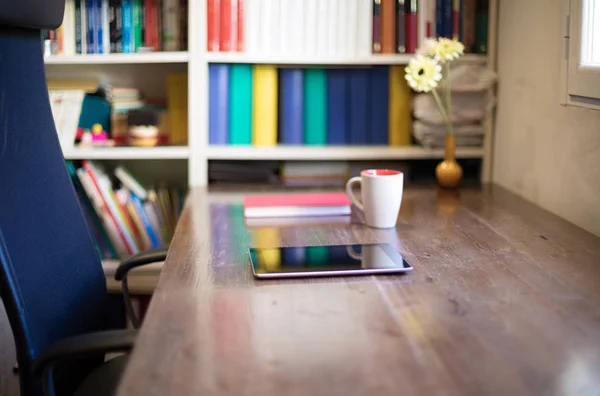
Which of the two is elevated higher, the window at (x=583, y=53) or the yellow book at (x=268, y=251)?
the window at (x=583, y=53)

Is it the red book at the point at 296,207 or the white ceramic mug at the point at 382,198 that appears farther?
the red book at the point at 296,207

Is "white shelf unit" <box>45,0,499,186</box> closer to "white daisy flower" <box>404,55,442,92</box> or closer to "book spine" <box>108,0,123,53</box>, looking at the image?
"book spine" <box>108,0,123,53</box>

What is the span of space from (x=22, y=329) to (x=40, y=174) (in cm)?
32

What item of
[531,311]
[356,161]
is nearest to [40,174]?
[531,311]

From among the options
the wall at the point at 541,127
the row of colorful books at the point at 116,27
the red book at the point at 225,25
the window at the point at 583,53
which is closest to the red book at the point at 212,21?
the red book at the point at 225,25

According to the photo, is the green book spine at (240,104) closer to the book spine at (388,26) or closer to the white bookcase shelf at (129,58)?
the white bookcase shelf at (129,58)

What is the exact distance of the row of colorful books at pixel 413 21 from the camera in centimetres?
237

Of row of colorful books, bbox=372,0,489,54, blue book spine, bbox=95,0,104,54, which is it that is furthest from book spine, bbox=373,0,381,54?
blue book spine, bbox=95,0,104,54

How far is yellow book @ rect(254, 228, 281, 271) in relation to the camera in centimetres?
140

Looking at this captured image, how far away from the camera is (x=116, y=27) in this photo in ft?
7.93

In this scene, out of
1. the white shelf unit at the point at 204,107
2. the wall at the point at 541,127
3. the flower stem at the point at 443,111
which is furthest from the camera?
the white shelf unit at the point at 204,107

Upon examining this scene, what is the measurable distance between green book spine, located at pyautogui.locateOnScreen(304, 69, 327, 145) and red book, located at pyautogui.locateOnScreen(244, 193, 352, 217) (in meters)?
0.51

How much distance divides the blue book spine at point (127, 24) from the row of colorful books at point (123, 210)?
375mm

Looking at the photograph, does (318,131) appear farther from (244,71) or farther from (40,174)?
(40,174)
